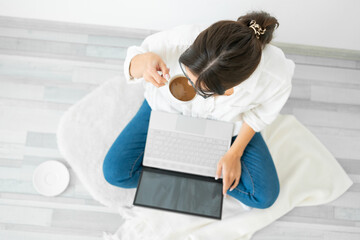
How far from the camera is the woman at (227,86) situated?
2.32 ft

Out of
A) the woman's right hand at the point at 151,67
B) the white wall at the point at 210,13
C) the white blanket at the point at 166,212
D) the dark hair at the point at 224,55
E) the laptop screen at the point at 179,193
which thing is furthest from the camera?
the white blanket at the point at 166,212

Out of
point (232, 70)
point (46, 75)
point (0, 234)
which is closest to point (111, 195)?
point (0, 234)

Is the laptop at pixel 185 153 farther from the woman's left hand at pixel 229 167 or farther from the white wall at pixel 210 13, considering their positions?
the white wall at pixel 210 13

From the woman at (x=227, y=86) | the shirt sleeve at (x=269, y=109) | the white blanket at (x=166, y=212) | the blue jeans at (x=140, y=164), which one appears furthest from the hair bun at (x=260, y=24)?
the white blanket at (x=166, y=212)

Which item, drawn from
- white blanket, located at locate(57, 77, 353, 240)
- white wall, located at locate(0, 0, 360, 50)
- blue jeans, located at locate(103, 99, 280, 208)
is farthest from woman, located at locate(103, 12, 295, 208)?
white wall, located at locate(0, 0, 360, 50)

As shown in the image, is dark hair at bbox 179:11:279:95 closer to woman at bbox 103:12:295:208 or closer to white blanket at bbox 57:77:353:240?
woman at bbox 103:12:295:208

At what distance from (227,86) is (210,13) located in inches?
23.6

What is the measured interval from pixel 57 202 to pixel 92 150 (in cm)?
31

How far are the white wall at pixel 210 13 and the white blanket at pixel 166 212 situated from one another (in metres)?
0.35

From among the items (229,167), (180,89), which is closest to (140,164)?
(229,167)

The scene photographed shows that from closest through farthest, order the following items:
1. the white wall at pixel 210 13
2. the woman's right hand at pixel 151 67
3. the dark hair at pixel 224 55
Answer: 1. the dark hair at pixel 224 55
2. the woman's right hand at pixel 151 67
3. the white wall at pixel 210 13

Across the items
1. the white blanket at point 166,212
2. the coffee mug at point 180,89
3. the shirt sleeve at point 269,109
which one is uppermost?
the coffee mug at point 180,89

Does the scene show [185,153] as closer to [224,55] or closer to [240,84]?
[240,84]

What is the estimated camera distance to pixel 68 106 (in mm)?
1527
